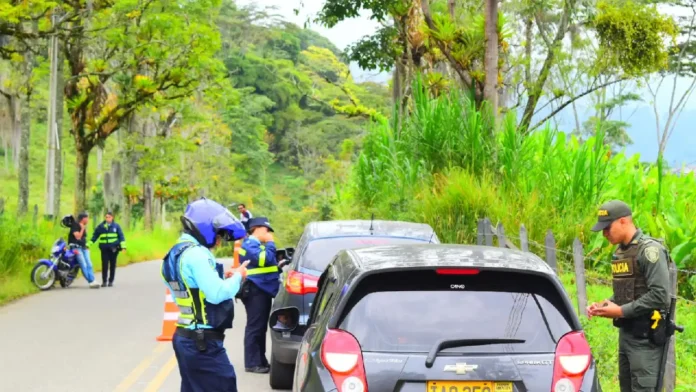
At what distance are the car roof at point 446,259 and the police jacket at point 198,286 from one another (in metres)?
0.85

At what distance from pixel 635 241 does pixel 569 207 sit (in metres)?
8.61

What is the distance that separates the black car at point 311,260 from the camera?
8898mm

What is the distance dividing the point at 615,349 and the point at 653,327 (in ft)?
12.0

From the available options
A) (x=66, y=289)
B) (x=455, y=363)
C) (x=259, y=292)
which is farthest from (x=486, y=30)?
(x=455, y=363)

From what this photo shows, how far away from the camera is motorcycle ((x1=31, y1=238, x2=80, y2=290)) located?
21.1 meters

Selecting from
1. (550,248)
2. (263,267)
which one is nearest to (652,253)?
(550,248)

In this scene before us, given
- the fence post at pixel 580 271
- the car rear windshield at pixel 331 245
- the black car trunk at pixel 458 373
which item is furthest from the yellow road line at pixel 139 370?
the black car trunk at pixel 458 373

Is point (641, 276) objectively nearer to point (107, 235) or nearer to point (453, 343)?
point (453, 343)

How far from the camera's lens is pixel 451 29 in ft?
58.1

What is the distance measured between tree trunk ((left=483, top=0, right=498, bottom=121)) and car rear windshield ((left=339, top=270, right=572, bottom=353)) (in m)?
12.4

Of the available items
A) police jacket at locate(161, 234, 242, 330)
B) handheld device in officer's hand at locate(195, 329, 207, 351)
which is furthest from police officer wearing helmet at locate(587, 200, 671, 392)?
handheld device in officer's hand at locate(195, 329, 207, 351)

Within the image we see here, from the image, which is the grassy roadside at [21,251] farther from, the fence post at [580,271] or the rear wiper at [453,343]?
the rear wiper at [453,343]

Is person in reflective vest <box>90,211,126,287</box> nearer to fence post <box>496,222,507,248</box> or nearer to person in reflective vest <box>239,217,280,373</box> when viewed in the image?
fence post <box>496,222,507,248</box>

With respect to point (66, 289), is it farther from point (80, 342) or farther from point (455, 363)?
point (455, 363)
